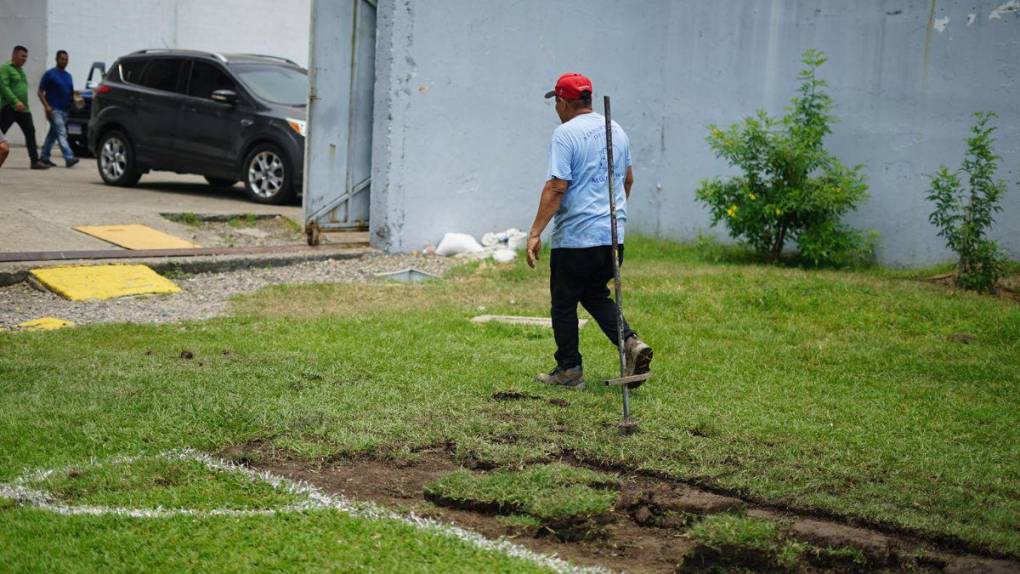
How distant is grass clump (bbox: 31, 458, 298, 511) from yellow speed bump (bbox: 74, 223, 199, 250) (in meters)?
6.90

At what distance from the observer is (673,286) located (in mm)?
10227

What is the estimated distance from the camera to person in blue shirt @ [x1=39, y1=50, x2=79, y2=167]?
62.1 feet

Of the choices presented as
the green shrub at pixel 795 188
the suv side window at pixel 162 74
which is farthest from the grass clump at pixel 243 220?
the green shrub at pixel 795 188

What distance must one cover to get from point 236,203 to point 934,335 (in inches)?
387

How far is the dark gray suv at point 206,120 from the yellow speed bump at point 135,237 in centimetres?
281

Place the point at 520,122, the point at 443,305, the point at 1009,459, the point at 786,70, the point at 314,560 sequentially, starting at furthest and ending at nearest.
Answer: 1. the point at 520,122
2. the point at 786,70
3. the point at 443,305
4. the point at 1009,459
5. the point at 314,560

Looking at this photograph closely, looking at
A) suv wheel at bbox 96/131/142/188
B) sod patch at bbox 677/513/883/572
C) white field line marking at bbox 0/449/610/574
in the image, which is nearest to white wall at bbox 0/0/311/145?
suv wheel at bbox 96/131/142/188

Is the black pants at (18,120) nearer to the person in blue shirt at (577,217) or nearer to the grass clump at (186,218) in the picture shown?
the grass clump at (186,218)

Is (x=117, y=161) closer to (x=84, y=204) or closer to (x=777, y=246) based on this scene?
(x=84, y=204)

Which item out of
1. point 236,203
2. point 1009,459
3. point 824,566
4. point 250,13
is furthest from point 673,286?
point 250,13

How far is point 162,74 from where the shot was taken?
16141mm

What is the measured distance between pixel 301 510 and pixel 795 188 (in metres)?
7.80

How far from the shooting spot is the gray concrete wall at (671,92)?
11.0m

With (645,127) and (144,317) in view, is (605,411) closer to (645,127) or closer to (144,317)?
(144,317)
